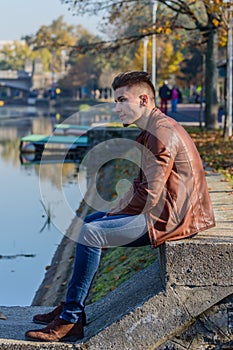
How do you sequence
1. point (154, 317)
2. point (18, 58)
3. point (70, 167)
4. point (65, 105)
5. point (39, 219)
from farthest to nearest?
point (18, 58)
point (65, 105)
point (70, 167)
point (39, 219)
point (154, 317)

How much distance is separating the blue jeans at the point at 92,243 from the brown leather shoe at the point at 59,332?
0.04 meters

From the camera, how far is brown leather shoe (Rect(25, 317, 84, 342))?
507 centimetres

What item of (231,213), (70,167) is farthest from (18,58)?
(231,213)

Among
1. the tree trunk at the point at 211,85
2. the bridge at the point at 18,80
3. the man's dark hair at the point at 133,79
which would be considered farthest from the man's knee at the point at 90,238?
the bridge at the point at 18,80

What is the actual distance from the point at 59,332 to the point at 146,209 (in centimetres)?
97

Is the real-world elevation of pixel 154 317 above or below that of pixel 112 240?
below

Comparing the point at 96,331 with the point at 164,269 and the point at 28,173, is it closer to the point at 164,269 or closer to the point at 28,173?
the point at 164,269

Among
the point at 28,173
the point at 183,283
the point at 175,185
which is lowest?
the point at 28,173

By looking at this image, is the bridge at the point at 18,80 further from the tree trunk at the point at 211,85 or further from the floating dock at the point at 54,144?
the tree trunk at the point at 211,85

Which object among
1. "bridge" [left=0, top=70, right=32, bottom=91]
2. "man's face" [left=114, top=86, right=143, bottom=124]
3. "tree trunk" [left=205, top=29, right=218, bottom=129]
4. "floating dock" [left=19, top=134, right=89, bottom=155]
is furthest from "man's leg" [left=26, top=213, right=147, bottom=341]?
"bridge" [left=0, top=70, right=32, bottom=91]

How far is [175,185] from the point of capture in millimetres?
5109

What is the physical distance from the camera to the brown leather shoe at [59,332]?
16.6 ft

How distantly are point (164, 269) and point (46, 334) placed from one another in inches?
34.2

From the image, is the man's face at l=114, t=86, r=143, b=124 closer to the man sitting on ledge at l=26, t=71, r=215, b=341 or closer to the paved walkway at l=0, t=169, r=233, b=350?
the man sitting on ledge at l=26, t=71, r=215, b=341
